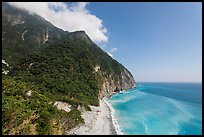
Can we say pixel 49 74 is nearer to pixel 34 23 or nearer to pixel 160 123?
pixel 160 123

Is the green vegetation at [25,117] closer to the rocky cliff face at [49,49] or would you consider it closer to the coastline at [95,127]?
the coastline at [95,127]

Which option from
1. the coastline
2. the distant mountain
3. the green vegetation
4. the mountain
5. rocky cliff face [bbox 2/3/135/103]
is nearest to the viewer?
the green vegetation

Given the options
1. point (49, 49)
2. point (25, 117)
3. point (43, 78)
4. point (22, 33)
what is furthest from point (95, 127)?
point (22, 33)

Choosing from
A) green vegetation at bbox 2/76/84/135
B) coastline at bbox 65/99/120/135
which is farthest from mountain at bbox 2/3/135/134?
coastline at bbox 65/99/120/135

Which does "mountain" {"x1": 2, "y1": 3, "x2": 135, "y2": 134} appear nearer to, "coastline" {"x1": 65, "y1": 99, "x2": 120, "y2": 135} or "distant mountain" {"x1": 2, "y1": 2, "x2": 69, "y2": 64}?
"distant mountain" {"x1": 2, "y1": 2, "x2": 69, "y2": 64}

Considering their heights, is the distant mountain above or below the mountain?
above

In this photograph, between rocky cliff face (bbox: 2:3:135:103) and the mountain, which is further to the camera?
rocky cliff face (bbox: 2:3:135:103)

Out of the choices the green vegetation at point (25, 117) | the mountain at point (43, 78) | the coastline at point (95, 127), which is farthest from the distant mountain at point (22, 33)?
the green vegetation at point (25, 117)

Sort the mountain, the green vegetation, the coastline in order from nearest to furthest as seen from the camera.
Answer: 1. the green vegetation
2. the mountain
3. the coastline

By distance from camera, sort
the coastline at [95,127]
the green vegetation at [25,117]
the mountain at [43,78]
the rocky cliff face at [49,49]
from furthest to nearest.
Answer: the rocky cliff face at [49,49]
the coastline at [95,127]
the mountain at [43,78]
the green vegetation at [25,117]
